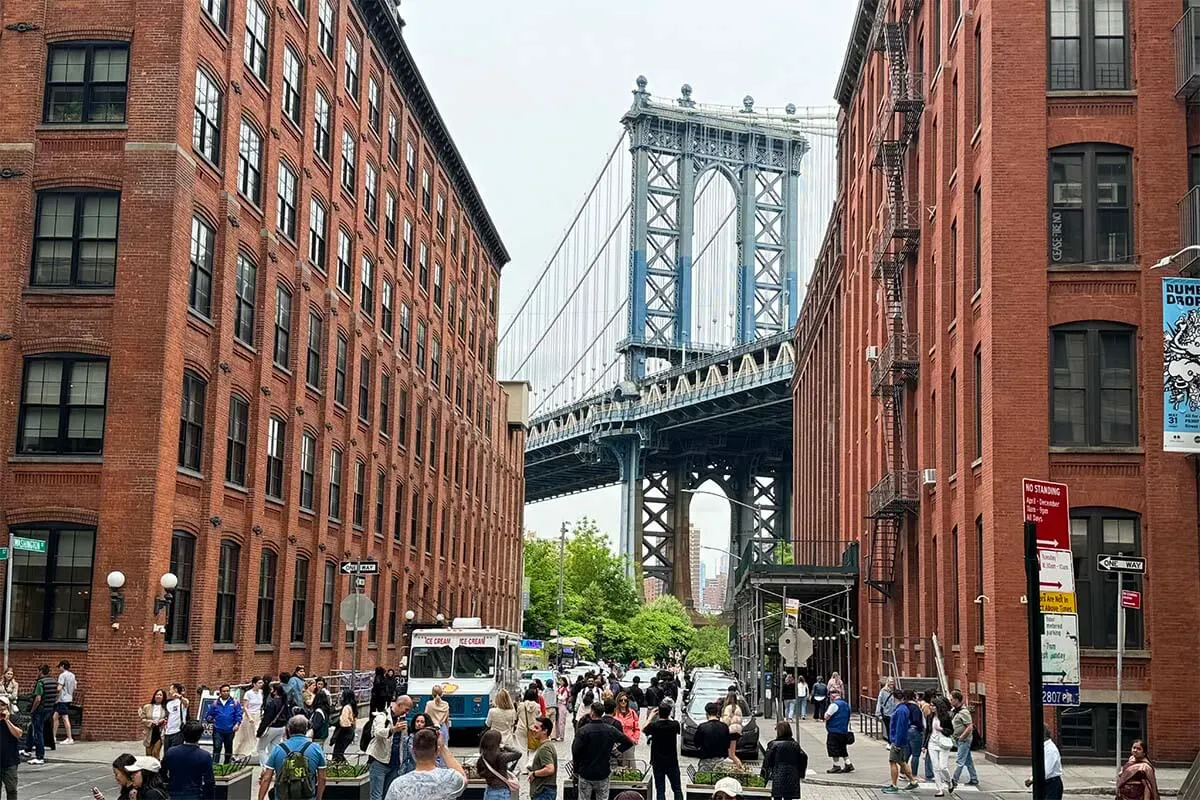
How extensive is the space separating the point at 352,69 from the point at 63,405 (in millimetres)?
22561

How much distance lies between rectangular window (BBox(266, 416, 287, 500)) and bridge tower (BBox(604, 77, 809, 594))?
7789 cm

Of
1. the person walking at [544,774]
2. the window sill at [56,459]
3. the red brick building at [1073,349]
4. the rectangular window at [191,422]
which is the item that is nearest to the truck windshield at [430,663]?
the rectangular window at [191,422]

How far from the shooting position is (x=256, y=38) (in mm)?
39781

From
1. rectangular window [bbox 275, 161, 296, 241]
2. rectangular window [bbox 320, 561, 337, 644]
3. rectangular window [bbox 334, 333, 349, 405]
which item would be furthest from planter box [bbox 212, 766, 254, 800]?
rectangular window [bbox 334, 333, 349, 405]

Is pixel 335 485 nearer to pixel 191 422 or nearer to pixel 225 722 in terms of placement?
pixel 191 422

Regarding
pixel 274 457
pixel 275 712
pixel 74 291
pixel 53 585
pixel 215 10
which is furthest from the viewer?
pixel 274 457

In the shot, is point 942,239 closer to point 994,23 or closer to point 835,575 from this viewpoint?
point 994,23

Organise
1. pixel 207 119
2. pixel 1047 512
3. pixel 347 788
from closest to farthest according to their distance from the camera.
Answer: pixel 1047 512
pixel 347 788
pixel 207 119

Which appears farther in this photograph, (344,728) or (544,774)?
(344,728)

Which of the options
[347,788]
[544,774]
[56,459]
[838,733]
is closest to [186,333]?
[56,459]

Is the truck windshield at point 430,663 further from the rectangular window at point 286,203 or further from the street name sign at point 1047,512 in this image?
the street name sign at point 1047,512

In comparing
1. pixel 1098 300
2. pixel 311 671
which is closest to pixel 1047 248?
pixel 1098 300

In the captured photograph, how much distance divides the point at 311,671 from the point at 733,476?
3727 inches

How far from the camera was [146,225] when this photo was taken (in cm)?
3259
